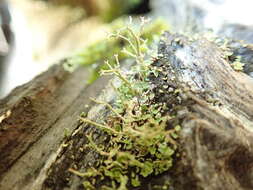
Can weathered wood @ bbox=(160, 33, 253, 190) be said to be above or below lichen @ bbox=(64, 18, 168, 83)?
above

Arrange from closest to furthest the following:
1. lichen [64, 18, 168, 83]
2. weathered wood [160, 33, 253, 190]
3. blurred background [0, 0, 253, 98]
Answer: weathered wood [160, 33, 253, 190] < lichen [64, 18, 168, 83] < blurred background [0, 0, 253, 98]

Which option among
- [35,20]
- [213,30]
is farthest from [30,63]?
[213,30]

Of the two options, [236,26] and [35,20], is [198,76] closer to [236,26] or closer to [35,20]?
[236,26]

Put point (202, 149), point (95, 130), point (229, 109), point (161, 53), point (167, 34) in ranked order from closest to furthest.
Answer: point (202, 149) → point (229, 109) → point (95, 130) → point (161, 53) → point (167, 34)

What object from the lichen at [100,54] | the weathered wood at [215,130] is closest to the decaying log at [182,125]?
the weathered wood at [215,130]

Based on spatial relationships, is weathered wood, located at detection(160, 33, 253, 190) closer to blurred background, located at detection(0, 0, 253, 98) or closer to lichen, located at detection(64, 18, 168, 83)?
blurred background, located at detection(0, 0, 253, 98)

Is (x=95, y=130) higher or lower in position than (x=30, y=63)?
higher

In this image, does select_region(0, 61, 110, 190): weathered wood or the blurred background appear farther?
the blurred background

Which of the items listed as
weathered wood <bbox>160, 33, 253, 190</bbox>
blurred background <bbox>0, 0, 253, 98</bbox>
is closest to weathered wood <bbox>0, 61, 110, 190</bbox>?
Answer: weathered wood <bbox>160, 33, 253, 190</bbox>

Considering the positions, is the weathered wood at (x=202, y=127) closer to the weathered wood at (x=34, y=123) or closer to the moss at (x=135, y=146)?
the moss at (x=135, y=146)

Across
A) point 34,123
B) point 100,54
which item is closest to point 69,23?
point 100,54
